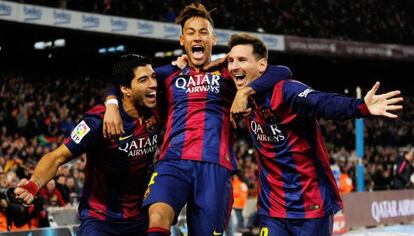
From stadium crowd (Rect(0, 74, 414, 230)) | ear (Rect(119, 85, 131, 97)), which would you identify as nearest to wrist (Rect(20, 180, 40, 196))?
ear (Rect(119, 85, 131, 97))

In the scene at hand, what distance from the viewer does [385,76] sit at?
36594mm

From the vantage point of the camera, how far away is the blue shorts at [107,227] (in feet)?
18.7

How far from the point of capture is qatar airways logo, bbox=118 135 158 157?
575 centimetres

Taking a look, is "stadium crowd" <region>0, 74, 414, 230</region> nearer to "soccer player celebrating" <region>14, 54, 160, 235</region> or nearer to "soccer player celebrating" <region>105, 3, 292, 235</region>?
"soccer player celebrating" <region>14, 54, 160, 235</region>

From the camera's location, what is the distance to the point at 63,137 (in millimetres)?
17531

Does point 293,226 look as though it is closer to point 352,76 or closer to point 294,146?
point 294,146

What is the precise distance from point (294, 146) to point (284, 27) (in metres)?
23.8

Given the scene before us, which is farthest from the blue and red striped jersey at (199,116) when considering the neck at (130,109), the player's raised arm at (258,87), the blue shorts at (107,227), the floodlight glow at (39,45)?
the floodlight glow at (39,45)

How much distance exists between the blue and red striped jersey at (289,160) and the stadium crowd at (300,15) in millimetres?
16315

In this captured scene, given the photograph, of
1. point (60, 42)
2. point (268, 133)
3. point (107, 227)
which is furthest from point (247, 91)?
point (60, 42)

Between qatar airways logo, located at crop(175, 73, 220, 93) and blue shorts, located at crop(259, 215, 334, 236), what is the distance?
3.66 ft

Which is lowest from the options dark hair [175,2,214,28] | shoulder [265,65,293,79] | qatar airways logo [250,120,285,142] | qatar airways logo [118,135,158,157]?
qatar airways logo [118,135,158,157]

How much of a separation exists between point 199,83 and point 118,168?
988mm

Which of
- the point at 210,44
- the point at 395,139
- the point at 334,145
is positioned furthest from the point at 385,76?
the point at 210,44
